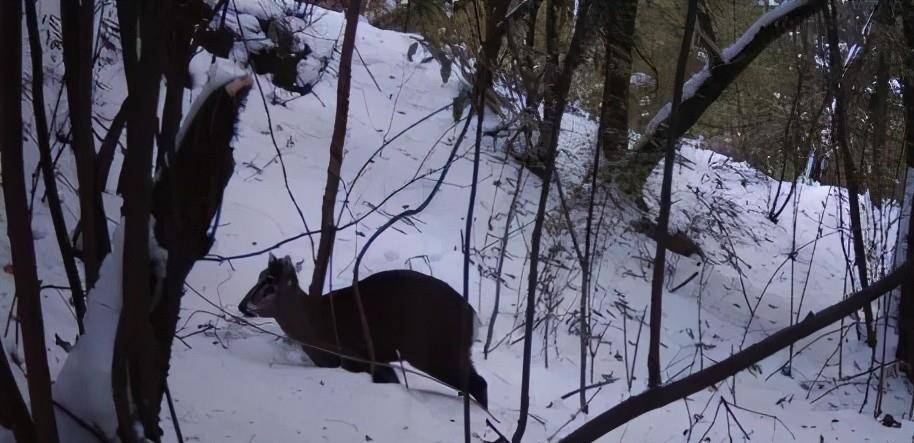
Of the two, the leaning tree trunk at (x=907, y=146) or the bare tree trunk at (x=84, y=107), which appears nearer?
the bare tree trunk at (x=84, y=107)

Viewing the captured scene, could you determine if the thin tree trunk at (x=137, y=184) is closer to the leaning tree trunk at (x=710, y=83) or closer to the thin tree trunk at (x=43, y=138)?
the thin tree trunk at (x=43, y=138)

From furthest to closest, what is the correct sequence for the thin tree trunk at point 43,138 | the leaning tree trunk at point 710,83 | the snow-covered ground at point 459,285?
1. the leaning tree trunk at point 710,83
2. the snow-covered ground at point 459,285
3. the thin tree trunk at point 43,138

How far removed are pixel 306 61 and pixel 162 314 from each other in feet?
13.2

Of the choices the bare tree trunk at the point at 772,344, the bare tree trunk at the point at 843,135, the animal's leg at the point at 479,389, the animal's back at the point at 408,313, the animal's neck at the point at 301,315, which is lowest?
the animal's leg at the point at 479,389

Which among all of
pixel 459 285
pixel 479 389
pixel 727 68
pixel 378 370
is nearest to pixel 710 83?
pixel 727 68

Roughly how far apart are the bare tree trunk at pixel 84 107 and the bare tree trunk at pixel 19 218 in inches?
3.9

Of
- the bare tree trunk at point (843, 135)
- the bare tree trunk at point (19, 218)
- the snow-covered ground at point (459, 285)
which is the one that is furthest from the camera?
the bare tree trunk at point (843, 135)

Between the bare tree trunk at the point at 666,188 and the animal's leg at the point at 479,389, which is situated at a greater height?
the bare tree trunk at the point at 666,188

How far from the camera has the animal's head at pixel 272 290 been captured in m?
2.42

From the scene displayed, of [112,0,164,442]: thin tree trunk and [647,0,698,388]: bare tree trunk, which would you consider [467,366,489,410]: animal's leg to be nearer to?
[647,0,698,388]: bare tree trunk

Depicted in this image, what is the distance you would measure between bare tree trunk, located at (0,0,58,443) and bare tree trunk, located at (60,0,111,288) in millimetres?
99

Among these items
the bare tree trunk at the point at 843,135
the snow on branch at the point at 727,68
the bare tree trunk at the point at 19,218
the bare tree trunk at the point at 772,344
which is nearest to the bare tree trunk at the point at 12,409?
the bare tree trunk at the point at 19,218

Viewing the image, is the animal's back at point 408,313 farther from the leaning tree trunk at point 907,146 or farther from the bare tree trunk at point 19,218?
the leaning tree trunk at point 907,146

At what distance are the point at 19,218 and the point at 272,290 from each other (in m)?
1.58
